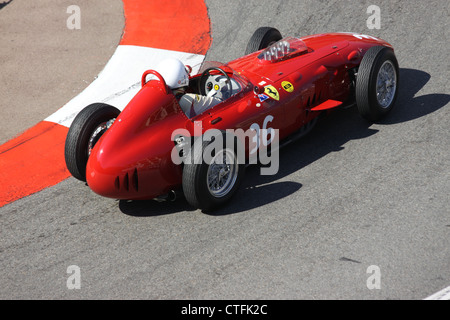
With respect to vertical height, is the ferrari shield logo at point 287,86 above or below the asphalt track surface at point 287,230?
above

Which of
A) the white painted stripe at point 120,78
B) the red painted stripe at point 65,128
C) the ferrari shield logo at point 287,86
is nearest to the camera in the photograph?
the ferrari shield logo at point 287,86

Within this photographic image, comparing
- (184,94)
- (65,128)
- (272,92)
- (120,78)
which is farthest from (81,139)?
(120,78)

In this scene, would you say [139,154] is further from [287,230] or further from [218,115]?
[287,230]

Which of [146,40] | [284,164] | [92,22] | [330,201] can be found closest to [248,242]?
[330,201]

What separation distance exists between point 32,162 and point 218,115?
2849 mm

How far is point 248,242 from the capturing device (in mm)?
5691

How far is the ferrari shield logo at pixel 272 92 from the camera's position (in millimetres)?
6801

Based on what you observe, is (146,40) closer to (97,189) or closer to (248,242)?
(97,189)

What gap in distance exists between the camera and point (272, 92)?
682 cm

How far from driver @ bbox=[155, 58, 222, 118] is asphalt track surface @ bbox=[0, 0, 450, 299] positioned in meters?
1.02

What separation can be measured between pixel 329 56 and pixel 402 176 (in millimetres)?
1954

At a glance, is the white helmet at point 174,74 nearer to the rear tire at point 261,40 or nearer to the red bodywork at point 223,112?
the red bodywork at point 223,112

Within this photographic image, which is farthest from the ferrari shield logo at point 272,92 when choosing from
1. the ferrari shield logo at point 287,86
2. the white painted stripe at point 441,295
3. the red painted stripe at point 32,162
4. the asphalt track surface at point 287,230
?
the white painted stripe at point 441,295

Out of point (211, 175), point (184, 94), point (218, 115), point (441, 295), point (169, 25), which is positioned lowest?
point (441, 295)
